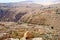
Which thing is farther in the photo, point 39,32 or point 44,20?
point 44,20

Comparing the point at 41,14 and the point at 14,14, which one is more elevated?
the point at 41,14

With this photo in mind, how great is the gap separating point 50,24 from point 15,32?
623 cm

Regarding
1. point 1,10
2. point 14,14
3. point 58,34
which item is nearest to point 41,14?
point 58,34

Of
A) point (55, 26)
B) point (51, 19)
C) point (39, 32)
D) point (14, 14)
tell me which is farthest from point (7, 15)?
point (39, 32)

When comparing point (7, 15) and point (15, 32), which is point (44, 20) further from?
point (7, 15)

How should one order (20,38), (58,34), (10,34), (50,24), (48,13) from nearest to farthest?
(20,38) → (10,34) → (58,34) → (50,24) → (48,13)

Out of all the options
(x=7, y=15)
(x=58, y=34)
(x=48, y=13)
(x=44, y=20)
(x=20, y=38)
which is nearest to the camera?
(x=20, y=38)

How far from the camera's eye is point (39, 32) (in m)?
16.0

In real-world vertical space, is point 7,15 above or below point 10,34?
below

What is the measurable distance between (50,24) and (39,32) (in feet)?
16.3

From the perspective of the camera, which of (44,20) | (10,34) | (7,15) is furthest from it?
(7,15)

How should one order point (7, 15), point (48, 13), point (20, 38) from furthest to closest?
point (7, 15), point (48, 13), point (20, 38)

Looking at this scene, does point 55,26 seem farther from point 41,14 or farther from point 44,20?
point 41,14

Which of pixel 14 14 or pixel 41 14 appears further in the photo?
pixel 14 14
